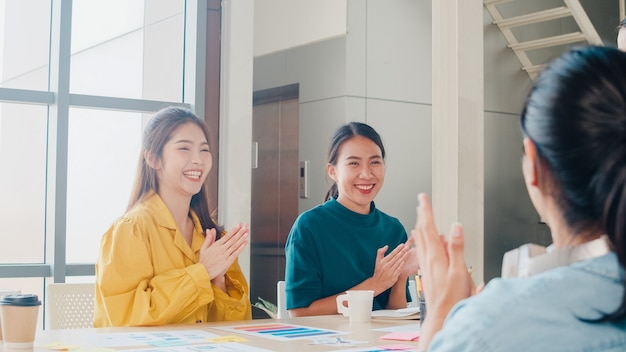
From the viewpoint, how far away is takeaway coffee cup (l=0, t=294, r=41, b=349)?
76.5 inches

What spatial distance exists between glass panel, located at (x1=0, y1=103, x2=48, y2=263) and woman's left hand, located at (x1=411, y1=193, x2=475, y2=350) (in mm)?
4269

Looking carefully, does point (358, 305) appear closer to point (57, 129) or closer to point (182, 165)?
point (182, 165)

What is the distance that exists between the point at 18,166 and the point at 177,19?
1494 mm

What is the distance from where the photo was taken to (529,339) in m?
0.94

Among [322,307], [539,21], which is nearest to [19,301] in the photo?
[322,307]

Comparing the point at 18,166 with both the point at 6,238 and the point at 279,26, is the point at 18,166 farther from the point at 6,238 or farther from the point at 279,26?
the point at 279,26

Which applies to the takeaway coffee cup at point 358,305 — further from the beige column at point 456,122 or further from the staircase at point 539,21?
the staircase at point 539,21

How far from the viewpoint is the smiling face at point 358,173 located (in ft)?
11.1

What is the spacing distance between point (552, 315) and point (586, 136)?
0.21 meters

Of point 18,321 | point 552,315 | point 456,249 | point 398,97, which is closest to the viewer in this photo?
point 552,315

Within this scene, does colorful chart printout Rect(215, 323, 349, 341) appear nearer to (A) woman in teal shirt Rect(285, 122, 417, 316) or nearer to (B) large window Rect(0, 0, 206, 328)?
(A) woman in teal shirt Rect(285, 122, 417, 316)

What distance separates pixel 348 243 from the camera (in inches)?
130

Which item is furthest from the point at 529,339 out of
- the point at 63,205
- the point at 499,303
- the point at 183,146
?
the point at 63,205

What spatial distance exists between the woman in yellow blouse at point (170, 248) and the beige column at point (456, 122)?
2.90 m
